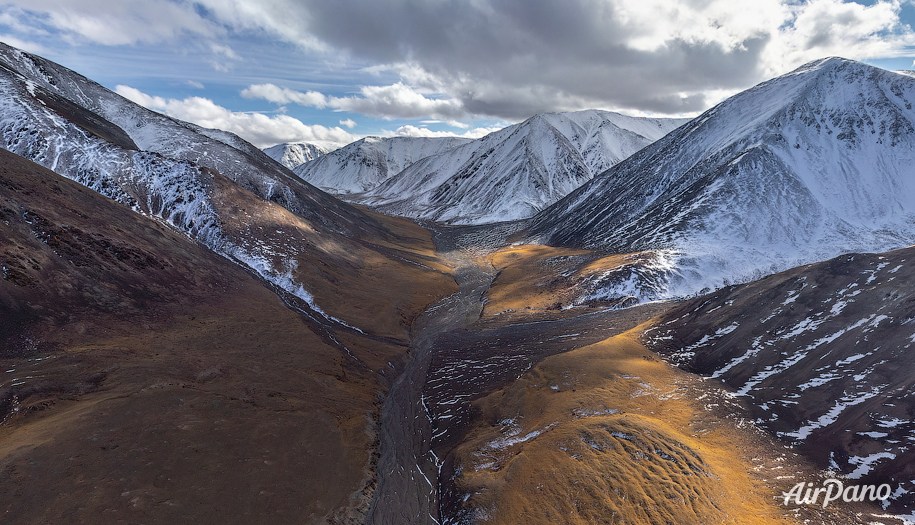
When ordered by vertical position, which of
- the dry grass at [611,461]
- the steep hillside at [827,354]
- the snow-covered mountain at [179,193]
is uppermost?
the snow-covered mountain at [179,193]

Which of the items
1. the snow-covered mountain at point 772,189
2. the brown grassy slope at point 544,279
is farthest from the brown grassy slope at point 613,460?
the snow-covered mountain at point 772,189

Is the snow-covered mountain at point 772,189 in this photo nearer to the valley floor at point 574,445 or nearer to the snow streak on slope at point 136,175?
the valley floor at point 574,445

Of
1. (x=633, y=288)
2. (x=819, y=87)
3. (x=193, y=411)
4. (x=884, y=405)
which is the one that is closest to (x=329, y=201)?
(x=633, y=288)

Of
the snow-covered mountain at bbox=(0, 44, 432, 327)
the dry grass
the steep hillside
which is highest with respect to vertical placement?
the snow-covered mountain at bbox=(0, 44, 432, 327)

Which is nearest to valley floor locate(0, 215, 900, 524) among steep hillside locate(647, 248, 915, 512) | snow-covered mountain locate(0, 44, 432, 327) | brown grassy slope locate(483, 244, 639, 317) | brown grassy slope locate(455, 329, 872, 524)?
brown grassy slope locate(455, 329, 872, 524)

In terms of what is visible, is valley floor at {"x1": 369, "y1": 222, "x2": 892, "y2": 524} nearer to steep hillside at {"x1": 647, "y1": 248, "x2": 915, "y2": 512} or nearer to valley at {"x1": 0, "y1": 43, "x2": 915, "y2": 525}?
valley at {"x1": 0, "y1": 43, "x2": 915, "y2": 525}

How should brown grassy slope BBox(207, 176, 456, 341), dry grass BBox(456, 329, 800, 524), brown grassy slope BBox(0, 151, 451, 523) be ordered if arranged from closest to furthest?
brown grassy slope BBox(0, 151, 451, 523), dry grass BBox(456, 329, 800, 524), brown grassy slope BBox(207, 176, 456, 341)

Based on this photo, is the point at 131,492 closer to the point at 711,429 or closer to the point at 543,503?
the point at 543,503
